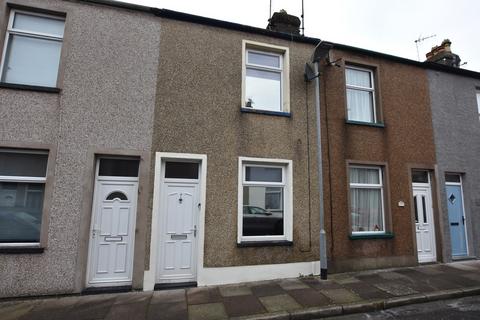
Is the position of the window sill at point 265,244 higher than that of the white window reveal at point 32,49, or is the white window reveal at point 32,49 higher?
the white window reveal at point 32,49

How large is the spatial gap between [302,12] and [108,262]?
26.2 feet

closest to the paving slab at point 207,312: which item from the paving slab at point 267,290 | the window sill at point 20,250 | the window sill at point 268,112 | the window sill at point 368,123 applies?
the paving slab at point 267,290

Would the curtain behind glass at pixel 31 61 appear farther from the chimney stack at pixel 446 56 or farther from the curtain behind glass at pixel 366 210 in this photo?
the chimney stack at pixel 446 56

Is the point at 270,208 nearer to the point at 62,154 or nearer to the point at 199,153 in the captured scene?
the point at 199,153

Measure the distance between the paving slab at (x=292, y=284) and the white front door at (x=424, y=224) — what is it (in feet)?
12.5

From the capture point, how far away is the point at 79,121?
5215 millimetres

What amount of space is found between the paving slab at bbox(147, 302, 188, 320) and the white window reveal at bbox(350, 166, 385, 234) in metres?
4.49

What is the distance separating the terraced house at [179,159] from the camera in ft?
16.3

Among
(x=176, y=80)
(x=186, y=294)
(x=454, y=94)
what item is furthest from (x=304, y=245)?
(x=454, y=94)

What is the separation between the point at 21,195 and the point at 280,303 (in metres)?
5.15

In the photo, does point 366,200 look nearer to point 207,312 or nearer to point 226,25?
point 207,312

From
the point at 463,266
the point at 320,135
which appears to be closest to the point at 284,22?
the point at 320,135

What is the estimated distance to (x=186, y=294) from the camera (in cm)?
487

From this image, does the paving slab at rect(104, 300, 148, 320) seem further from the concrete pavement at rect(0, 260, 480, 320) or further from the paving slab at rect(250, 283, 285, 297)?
the paving slab at rect(250, 283, 285, 297)
